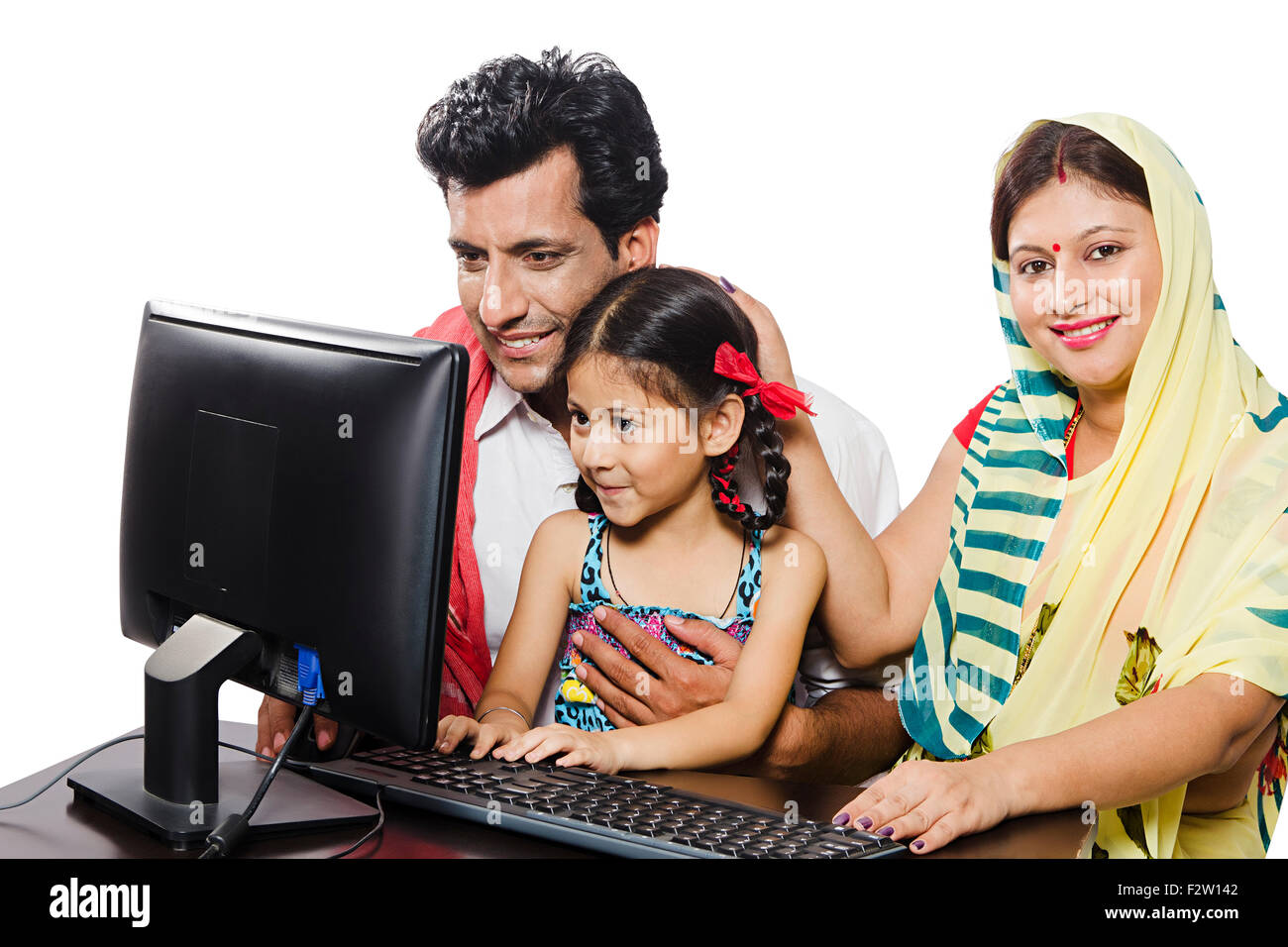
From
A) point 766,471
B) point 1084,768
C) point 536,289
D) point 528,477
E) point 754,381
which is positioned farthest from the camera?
point 528,477

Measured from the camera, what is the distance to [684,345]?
1.82 meters

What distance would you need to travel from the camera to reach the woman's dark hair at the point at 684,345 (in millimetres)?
1812

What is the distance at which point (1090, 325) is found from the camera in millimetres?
1774

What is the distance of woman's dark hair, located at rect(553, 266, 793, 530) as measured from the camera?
1812mm

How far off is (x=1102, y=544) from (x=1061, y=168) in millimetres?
547

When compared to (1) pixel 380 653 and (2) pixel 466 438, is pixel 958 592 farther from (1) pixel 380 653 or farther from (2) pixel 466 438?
(1) pixel 380 653

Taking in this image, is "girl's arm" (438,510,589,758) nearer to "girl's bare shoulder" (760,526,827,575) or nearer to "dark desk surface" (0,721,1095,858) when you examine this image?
"girl's bare shoulder" (760,526,827,575)

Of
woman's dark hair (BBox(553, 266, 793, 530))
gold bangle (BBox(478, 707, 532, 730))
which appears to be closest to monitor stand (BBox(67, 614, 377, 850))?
gold bangle (BBox(478, 707, 532, 730))

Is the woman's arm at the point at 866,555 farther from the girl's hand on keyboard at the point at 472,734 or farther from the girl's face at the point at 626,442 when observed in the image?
the girl's hand on keyboard at the point at 472,734

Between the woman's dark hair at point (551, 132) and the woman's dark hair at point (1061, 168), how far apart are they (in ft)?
2.12

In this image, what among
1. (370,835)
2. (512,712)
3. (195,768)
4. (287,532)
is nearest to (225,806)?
(195,768)

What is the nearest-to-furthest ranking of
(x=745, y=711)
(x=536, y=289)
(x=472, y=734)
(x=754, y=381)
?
1. (x=472, y=734)
2. (x=745, y=711)
3. (x=754, y=381)
4. (x=536, y=289)

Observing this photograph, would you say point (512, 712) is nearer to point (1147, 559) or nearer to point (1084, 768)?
point (1084, 768)
